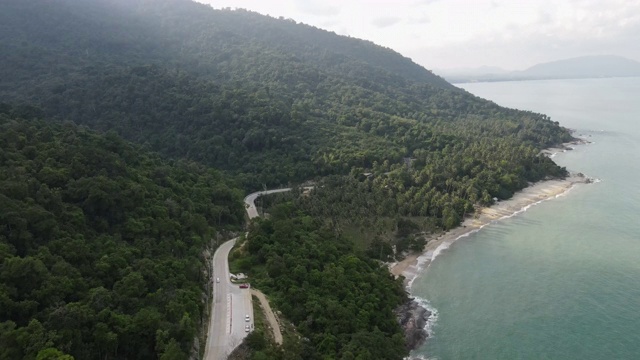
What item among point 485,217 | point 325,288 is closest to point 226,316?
point 325,288

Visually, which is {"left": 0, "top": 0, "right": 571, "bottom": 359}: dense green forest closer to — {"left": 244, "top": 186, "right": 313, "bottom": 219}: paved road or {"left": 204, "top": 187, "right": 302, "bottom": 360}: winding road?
{"left": 204, "top": 187, "right": 302, "bottom": 360}: winding road

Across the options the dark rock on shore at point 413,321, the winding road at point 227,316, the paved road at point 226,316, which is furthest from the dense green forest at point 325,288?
the paved road at point 226,316

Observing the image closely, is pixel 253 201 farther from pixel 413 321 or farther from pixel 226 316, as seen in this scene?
pixel 226 316

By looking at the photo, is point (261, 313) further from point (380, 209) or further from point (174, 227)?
point (380, 209)

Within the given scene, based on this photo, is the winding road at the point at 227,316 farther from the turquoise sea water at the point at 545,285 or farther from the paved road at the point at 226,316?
the turquoise sea water at the point at 545,285

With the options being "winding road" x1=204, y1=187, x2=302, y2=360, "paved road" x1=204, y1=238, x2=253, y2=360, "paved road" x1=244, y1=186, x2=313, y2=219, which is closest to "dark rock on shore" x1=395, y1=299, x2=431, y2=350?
"winding road" x1=204, y1=187, x2=302, y2=360

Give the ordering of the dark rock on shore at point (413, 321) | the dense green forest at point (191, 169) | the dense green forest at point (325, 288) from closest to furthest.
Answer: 1. the dense green forest at point (191, 169)
2. the dense green forest at point (325, 288)
3. the dark rock on shore at point (413, 321)
